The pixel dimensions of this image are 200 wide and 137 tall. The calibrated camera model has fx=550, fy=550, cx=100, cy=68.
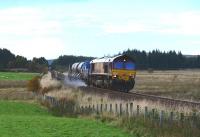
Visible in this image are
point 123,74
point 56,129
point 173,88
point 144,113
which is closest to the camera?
point 56,129

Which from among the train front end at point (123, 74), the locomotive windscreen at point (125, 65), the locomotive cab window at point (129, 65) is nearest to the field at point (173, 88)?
the train front end at point (123, 74)

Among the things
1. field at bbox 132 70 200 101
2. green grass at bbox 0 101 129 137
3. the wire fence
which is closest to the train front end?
field at bbox 132 70 200 101

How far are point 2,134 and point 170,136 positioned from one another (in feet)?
20.5

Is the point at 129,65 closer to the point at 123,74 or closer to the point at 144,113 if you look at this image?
the point at 123,74

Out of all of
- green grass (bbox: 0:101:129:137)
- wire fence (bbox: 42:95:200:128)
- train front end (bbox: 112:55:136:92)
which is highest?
train front end (bbox: 112:55:136:92)

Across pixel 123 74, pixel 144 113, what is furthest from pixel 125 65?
pixel 144 113

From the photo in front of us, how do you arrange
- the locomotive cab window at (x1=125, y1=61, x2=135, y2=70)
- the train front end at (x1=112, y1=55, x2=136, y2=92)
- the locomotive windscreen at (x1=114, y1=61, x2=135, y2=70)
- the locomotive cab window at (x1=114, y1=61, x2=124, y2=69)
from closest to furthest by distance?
the train front end at (x1=112, y1=55, x2=136, y2=92) < the locomotive cab window at (x1=114, y1=61, x2=124, y2=69) < the locomotive windscreen at (x1=114, y1=61, x2=135, y2=70) < the locomotive cab window at (x1=125, y1=61, x2=135, y2=70)

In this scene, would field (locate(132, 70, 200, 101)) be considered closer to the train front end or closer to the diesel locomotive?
the train front end

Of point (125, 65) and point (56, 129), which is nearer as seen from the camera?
point (56, 129)

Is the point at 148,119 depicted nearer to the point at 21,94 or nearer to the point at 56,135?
the point at 56,135

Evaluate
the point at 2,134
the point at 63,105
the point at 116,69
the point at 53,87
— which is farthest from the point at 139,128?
the point at 53,87

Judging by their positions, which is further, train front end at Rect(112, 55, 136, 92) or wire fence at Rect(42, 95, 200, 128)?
train front end at Rect(112, 55, 136, 92)

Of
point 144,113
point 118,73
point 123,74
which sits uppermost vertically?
point 118,73

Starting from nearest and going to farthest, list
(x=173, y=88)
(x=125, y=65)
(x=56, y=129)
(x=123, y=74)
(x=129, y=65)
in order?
(x=56, y=129), (x=123, y=74), (x=125, y=65), (x=129, y=65), (x=173, y=88)
